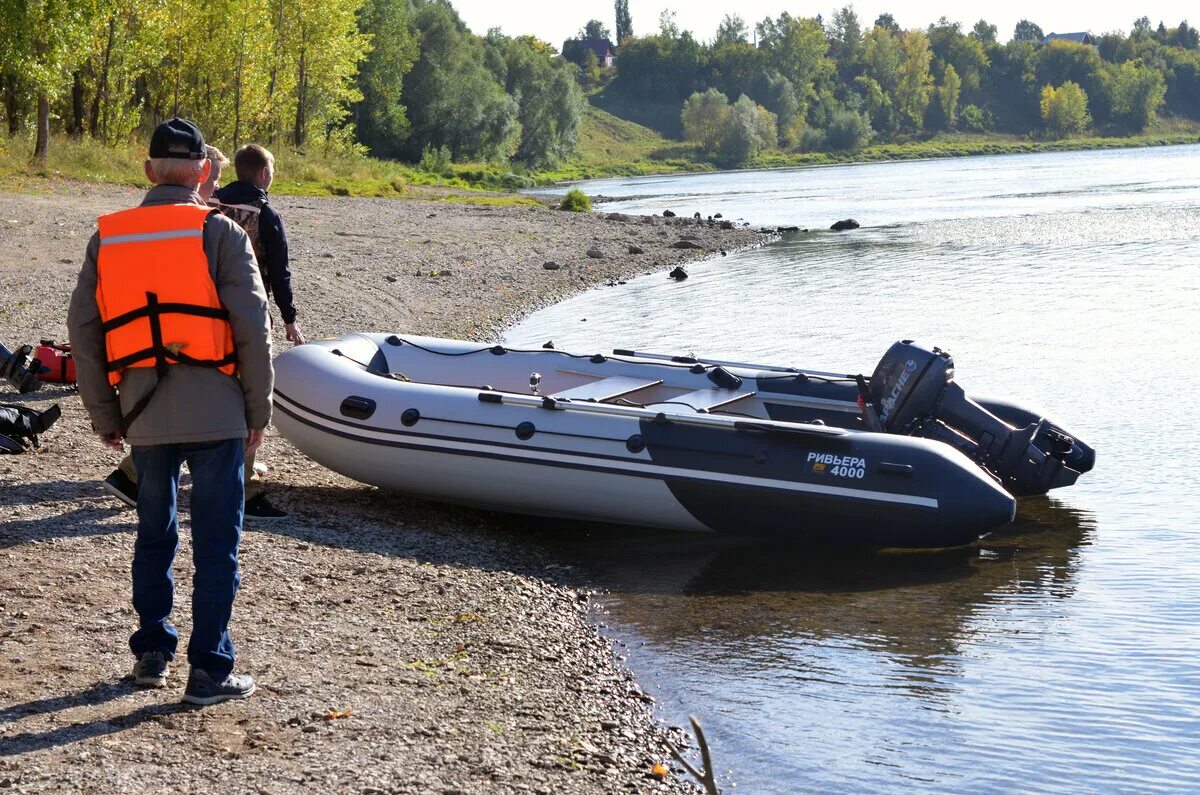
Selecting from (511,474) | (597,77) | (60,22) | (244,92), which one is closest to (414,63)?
(244,92)

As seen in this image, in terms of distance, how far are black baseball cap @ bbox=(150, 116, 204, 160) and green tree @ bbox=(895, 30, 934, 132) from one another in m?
127

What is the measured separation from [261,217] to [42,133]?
21135mm

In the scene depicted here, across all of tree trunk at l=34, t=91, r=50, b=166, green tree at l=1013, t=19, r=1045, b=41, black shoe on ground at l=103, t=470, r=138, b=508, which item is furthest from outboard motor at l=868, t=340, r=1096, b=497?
green tree at l=1013, t=19, r=1045, b=41

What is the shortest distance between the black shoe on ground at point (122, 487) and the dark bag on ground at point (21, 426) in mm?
1231

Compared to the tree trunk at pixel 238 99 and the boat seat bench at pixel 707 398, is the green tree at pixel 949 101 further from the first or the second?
the boat seat bench at pixel 707 398

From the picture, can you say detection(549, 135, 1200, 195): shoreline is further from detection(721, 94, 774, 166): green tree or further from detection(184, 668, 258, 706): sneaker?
detection(184, 668, 258, 706): sneaker

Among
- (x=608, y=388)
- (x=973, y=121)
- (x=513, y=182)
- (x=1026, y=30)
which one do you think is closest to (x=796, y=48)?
(x=973, y=121)

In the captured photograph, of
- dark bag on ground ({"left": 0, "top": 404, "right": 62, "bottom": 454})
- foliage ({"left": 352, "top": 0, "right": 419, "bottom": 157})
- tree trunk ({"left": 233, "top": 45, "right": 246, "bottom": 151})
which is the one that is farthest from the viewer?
foliage ({"left": 352, "top": 0, "right": 419, "bottom": 157})

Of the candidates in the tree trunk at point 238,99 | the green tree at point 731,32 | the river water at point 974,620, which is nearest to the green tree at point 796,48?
the green tree at point 731,32

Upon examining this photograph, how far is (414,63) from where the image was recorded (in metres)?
59.6

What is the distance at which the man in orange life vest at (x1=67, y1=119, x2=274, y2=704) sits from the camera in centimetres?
396

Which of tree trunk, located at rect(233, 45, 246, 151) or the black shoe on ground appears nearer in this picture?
the black shoe on ground

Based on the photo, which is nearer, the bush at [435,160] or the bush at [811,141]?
the bush at [435,160]

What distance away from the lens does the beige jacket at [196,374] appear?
13.0ft
